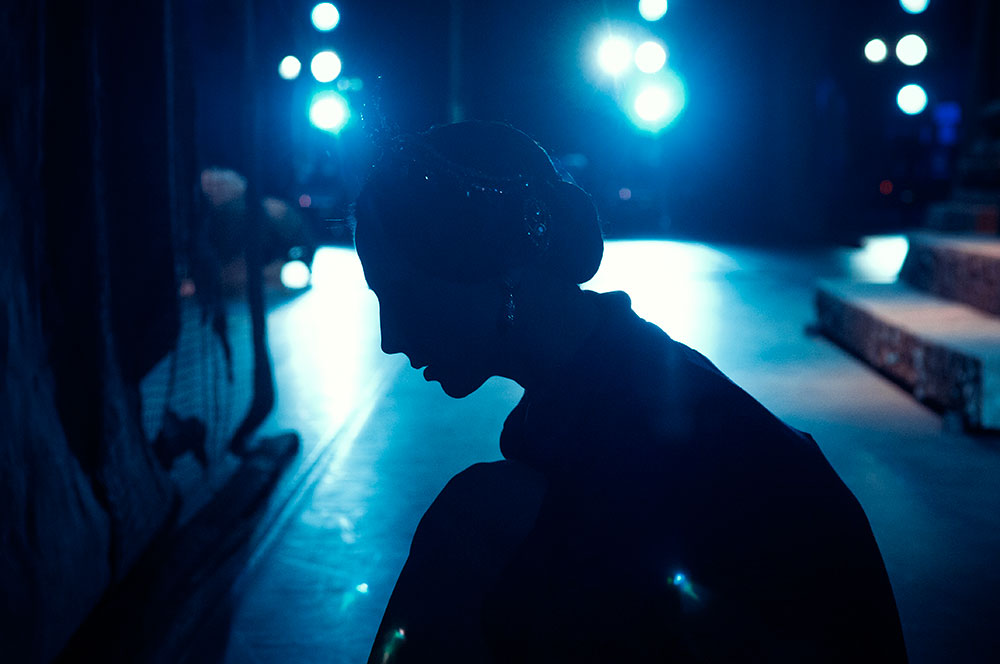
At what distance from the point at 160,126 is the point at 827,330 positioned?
515 cm

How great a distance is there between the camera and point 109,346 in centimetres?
274

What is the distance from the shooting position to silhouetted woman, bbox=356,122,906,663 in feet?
3.13

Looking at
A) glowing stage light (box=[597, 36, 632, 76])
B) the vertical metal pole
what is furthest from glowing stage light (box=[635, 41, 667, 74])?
the vertical metal pole

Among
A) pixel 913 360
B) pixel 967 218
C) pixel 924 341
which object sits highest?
pixel 967 218

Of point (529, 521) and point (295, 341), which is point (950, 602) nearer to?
point (529, 521)

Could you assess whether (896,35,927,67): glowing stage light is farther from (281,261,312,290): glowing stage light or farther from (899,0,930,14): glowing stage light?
(281,261,312,290): glowing stage light

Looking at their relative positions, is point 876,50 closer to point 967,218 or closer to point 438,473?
point 967,218

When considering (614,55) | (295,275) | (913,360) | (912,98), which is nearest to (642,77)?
(614,55)

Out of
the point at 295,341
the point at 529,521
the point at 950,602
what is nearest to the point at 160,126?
the point at 529,521

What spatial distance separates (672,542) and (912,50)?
1277cm

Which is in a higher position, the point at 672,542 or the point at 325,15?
the point at 325,15

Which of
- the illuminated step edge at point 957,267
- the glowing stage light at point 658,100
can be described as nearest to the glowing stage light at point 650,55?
the glowing stage light at point 658,100

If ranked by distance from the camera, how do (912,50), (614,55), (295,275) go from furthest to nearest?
(912,50) → (614,55) → (295,275)

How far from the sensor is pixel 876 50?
13.1 metres
